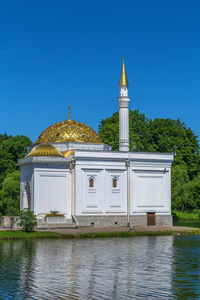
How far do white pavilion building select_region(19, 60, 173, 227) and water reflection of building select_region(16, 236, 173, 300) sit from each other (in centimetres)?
960

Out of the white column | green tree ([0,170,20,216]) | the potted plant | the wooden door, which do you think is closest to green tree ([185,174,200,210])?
the white column

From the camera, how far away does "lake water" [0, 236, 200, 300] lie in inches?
546

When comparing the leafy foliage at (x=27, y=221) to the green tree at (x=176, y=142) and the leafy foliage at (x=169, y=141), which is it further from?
the green tree at (x=176, y=142)

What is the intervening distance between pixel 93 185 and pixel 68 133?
5.63m

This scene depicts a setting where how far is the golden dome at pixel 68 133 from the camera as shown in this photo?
40.4 meters

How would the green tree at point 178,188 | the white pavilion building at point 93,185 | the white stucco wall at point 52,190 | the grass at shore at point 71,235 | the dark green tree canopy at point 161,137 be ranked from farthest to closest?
the dark green tree canopy at point 161,137 → the green tree at point 178,188 → the white pavilion building at point 93,185 → the white stucco wall at point 52,190 → the grass at shore at point 71,235

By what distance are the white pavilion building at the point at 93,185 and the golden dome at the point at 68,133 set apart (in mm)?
126

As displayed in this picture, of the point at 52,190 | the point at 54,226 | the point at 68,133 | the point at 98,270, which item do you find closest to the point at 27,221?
the point at 54,226

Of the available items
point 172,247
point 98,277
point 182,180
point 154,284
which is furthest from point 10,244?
point 182,180

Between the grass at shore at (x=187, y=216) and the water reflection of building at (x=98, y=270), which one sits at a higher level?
the grass at shore at (x=187, y=216)

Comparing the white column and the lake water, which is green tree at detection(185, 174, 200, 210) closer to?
the white column

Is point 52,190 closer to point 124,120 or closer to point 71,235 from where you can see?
point 71,235

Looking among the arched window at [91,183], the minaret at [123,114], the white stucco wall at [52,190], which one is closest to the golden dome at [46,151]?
the white stucco wall at [52,190]

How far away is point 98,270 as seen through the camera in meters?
17.6
